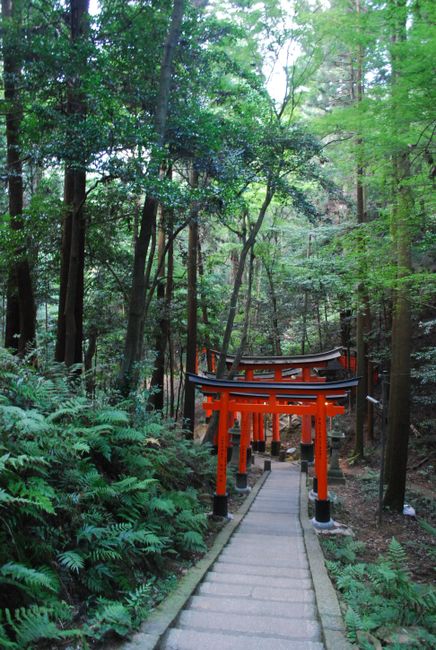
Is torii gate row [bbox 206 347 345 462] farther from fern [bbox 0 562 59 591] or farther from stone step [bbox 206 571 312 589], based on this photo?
fern [bbox 0 562 59 591]

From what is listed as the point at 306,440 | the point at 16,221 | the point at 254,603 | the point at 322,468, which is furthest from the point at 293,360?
the point at 254,603

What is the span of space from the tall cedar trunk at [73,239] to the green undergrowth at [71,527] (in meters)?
3.40

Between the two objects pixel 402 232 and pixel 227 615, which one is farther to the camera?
pixel 402 232

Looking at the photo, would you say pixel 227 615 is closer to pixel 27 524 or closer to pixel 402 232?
pixel 27 524

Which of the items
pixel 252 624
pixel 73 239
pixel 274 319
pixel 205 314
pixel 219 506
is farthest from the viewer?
pixel 274 319

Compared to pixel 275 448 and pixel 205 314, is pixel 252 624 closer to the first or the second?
pixel 205 314

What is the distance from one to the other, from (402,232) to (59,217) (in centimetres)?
705

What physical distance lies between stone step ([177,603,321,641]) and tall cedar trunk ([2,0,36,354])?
6000 millimetres

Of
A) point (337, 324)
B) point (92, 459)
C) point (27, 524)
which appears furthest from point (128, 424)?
point (337, 324)

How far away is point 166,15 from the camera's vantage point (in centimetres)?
855

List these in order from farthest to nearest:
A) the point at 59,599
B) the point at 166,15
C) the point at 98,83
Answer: the point at 166,15 → the point at 98,83 → the point at 59,599

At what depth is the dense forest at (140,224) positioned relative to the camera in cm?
378

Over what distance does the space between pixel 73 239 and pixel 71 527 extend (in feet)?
20.3

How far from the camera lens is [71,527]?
393cm
